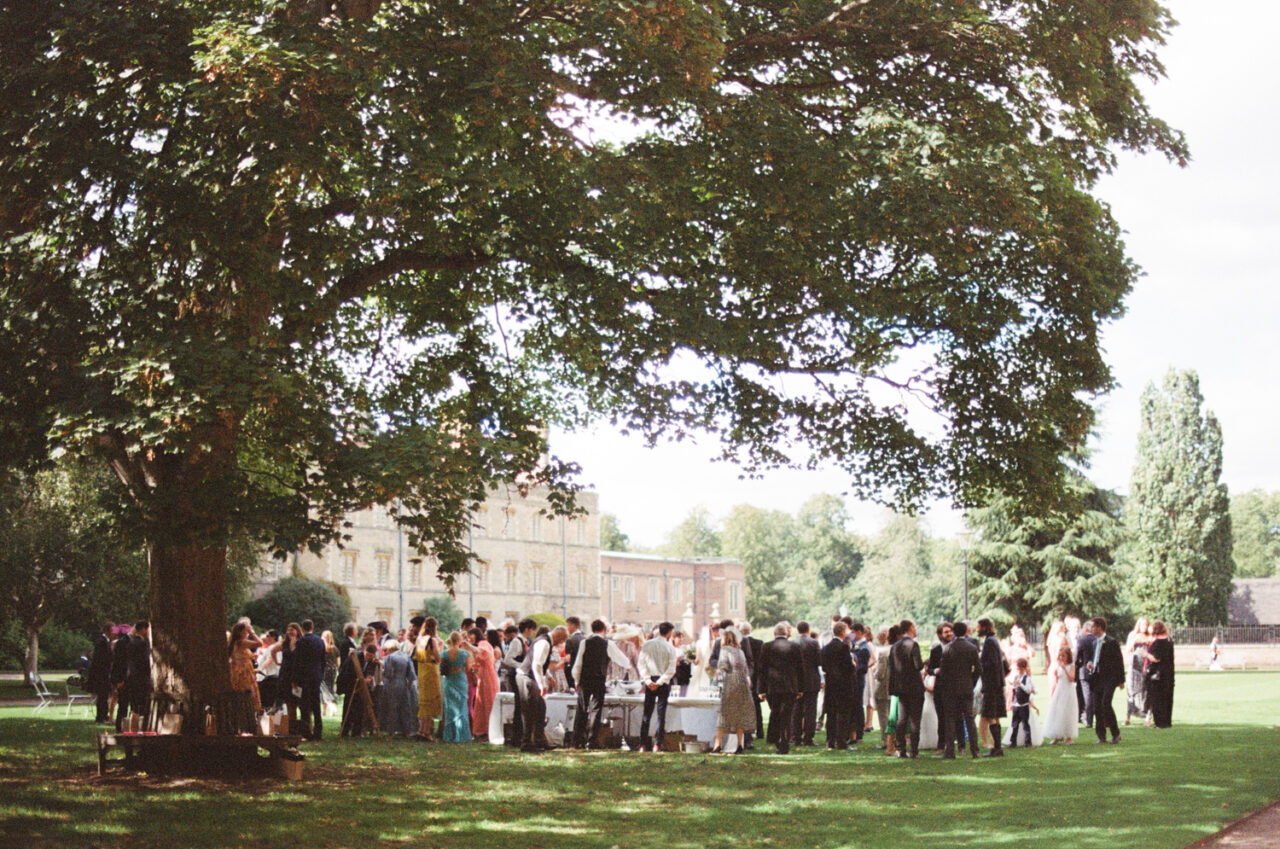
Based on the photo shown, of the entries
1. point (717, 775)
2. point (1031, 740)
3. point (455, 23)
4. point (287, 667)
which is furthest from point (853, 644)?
point (455, 23)

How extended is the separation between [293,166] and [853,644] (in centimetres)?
1336

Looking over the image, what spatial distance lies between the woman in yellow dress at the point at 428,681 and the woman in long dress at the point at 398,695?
0.76 ft

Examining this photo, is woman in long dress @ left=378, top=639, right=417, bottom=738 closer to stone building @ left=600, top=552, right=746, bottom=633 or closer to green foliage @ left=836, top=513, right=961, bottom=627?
stone building @ left=600, top=552, right=746, bottom=633

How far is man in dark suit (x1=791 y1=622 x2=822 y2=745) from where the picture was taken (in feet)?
61.9

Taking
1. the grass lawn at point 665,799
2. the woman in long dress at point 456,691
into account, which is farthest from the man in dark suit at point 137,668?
the woman in long dress at point 456,691

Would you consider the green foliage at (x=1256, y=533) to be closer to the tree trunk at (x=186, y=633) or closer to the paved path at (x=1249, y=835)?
the paved path at (x=1249, y=835)

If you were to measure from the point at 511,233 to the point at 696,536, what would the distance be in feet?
439

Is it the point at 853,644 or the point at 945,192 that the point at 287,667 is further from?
the point at 945,192

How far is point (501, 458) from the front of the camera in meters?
13.7

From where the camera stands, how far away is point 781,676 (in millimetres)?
18609

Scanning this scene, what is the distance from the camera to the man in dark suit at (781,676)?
1856 centimetres

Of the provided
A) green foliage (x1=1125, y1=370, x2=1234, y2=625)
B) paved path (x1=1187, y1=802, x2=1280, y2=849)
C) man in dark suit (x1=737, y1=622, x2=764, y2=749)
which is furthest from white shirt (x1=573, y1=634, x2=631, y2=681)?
green foliage (x1=1125, y1=370, x2=1234, y2=625)

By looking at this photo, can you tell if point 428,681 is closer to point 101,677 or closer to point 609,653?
point 609,653

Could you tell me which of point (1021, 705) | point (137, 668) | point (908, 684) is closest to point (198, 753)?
point (137, 668)
